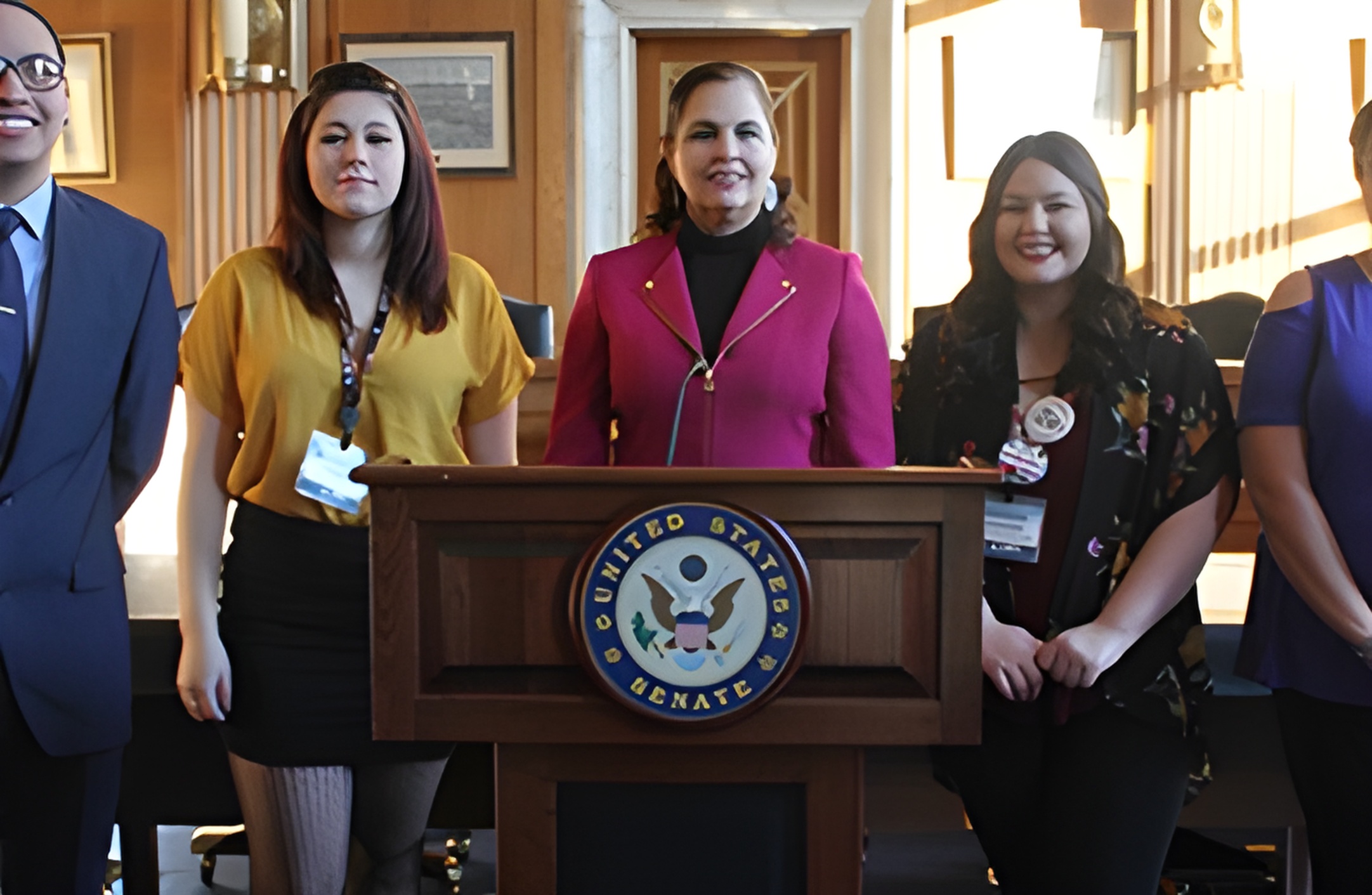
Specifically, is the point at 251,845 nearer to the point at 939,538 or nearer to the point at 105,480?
the point at 105,480

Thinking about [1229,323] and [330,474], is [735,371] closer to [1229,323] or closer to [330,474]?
[330,474]

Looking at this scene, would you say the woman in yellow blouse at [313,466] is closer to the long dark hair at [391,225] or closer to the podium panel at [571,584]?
the long dark hair at [391,225]

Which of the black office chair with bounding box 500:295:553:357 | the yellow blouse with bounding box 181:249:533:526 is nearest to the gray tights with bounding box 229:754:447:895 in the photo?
the yellow blouse with bounding box 181:249:533:526

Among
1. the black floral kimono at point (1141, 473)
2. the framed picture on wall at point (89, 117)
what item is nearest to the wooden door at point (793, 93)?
the framed picture on wall at point (89, 117)

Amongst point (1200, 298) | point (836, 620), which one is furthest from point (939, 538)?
point (1200, 298)

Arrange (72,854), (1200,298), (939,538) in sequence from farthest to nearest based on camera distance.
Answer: (1200,298) → (72,854) → (939,538)

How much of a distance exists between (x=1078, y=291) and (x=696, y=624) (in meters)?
0.79

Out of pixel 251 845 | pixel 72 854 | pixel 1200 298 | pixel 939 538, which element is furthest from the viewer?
pixel 1200 298

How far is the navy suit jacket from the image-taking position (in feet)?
5.08

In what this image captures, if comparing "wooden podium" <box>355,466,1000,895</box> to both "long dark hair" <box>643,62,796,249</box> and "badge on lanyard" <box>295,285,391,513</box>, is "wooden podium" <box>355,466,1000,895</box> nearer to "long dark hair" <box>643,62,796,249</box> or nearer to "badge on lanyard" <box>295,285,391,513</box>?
"badge on lanyard" <box>295,285,391,513</box>

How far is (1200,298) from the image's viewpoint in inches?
218

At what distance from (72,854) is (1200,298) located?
501cm

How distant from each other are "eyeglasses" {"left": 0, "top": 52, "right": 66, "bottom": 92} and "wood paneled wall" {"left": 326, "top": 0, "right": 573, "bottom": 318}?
3983 mm

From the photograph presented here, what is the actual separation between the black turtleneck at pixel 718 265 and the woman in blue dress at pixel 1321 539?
2.15 feet
